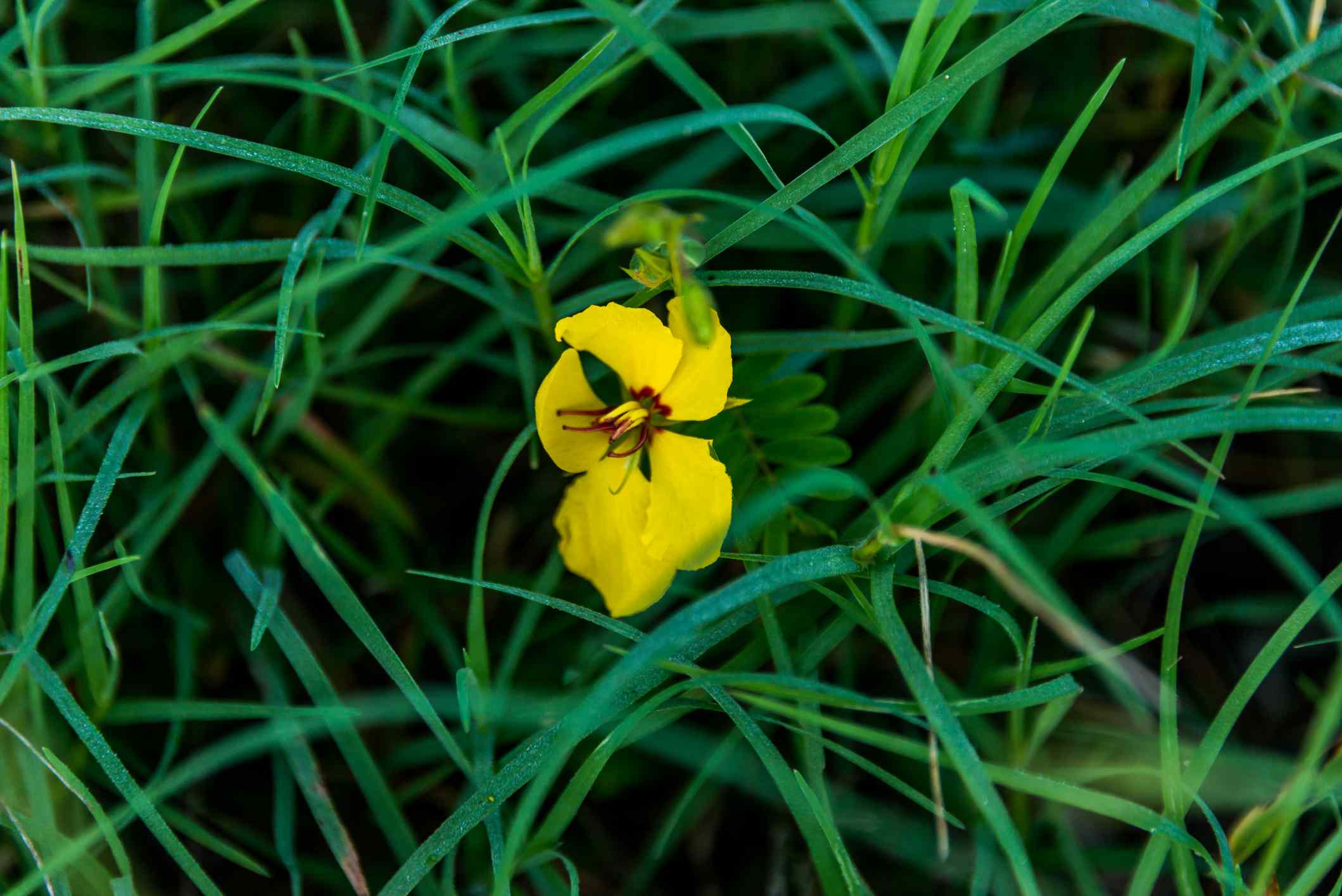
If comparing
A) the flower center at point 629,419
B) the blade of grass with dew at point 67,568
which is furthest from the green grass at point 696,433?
the flower center at point 629,419

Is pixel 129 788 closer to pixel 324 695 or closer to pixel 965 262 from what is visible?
pixel 324 695

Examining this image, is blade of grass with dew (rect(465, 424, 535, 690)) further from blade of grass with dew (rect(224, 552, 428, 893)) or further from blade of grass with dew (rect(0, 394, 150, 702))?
blade of grass with dew (rect(0, 394, 150, 702))

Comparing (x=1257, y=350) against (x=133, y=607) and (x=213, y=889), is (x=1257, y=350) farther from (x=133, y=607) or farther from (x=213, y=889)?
(x=133, y=607)

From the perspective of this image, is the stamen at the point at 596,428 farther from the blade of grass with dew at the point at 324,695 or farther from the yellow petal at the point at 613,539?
the blade of grass with dew at the point at 324,695

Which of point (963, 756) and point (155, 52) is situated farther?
point (155, 52)

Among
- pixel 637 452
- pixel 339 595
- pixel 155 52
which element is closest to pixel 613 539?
pixel 637 452

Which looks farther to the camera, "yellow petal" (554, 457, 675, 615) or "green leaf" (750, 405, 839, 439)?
"green leaf" (750, 405, 839, 439)

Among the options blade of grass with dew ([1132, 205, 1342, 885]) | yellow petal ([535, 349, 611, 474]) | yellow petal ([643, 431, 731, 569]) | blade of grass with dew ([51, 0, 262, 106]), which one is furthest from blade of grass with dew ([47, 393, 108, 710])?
blade of grass with dew ([1132, 205, 1342, 885])
